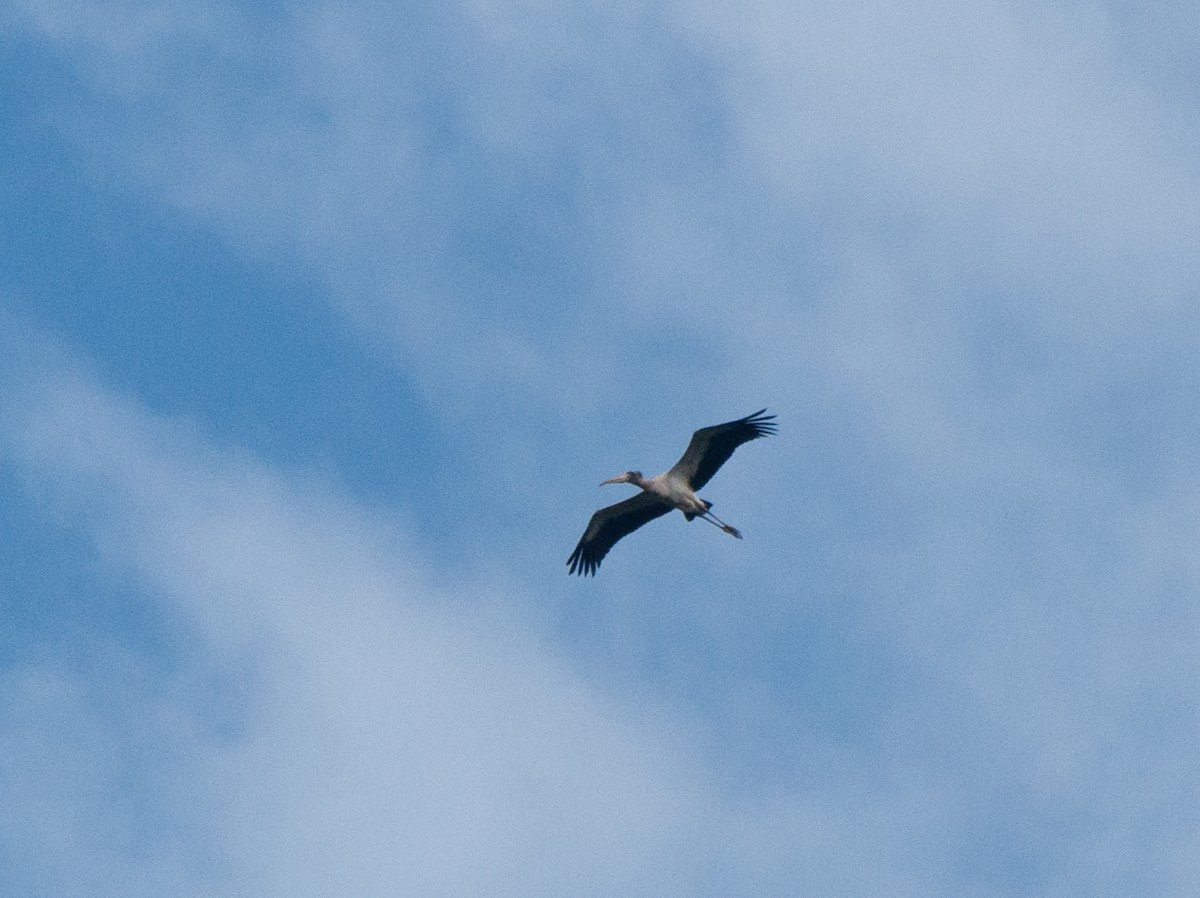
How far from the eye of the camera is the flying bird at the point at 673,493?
5253 cm

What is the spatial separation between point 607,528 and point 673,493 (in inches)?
86.9

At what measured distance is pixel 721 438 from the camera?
52.7 meters

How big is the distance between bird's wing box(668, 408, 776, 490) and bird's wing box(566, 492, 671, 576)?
1.61 m

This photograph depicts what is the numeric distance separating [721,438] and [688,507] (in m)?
1.71

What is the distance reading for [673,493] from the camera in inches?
2106

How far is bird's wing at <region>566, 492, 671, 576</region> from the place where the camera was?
54.8 metres

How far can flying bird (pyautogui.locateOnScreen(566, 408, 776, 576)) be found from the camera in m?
52.5

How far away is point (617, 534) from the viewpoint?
2173 inches

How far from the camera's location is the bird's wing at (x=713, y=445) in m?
52.3

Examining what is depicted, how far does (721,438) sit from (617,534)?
3.80 metres

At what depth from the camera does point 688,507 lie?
53469 millimetres

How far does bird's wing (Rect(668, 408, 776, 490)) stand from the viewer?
2060 inches

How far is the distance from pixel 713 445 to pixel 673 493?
1.42 m

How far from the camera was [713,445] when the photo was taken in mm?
52812
